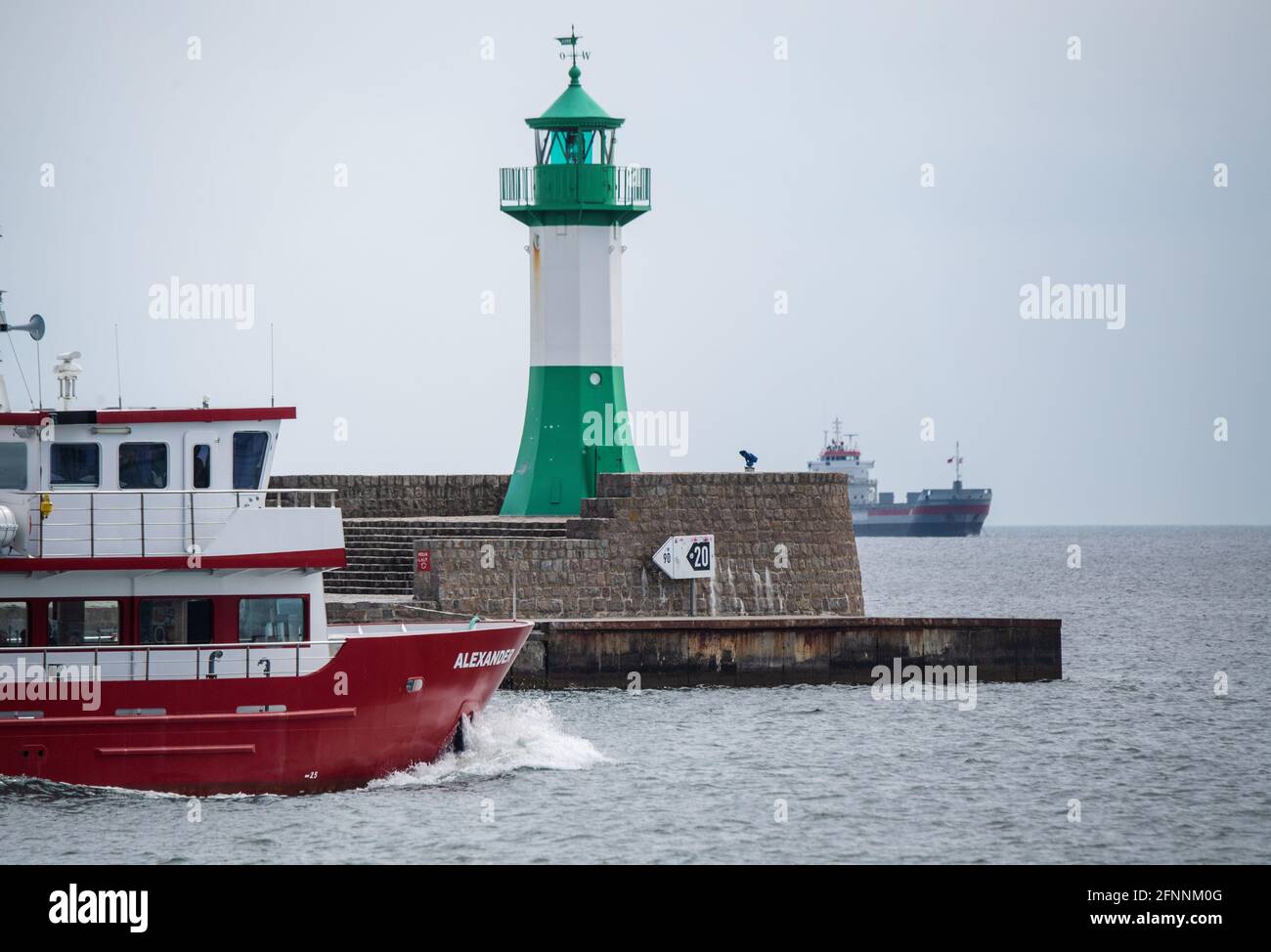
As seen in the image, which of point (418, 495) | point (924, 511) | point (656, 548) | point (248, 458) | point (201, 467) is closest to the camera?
point (201, 467)

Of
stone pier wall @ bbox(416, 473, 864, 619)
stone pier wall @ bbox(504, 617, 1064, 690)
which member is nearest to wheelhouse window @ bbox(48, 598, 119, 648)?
stone pier wall @ bbox(504, 617, 1064, 690)

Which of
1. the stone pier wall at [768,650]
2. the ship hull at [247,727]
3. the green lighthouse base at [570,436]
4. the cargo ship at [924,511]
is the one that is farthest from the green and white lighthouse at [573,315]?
the cargo ship at [924,511]

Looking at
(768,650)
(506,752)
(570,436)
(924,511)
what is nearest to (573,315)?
(570,436)

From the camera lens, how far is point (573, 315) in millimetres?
36938

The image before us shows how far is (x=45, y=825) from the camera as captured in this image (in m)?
20.9

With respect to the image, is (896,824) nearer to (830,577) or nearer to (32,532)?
(32,532)

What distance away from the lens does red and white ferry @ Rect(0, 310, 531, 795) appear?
71.2 ft

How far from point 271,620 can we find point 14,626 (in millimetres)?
2608

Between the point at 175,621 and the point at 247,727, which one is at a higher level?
the point at 175,621

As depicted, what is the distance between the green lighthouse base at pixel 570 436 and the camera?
36938 millimetres

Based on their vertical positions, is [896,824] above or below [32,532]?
below

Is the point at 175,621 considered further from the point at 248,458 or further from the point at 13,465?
the point at 13,465
